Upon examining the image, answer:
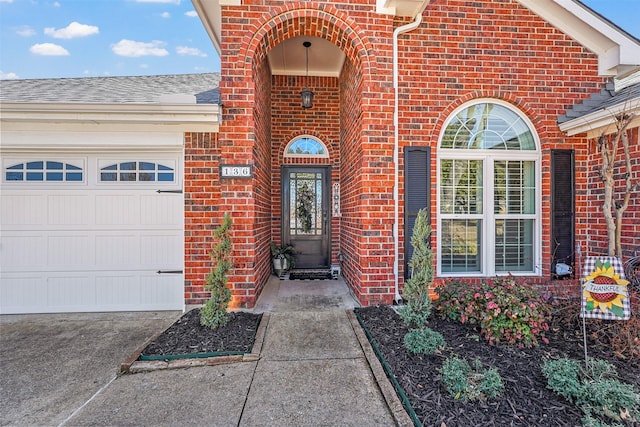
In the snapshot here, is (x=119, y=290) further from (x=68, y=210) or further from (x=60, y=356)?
(x=68, y=210)

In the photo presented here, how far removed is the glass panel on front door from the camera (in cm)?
626

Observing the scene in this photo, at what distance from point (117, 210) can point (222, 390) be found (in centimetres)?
328

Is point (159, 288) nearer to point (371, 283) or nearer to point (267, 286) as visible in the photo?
point (267, 286)

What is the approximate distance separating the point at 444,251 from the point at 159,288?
14.4 feet

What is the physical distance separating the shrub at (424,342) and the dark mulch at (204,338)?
5.34 feet

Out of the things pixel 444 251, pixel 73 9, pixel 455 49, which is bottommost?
pixel 444 251

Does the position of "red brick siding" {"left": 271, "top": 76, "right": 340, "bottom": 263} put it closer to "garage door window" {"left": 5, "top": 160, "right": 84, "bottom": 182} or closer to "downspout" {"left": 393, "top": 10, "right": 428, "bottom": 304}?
"downspout" {"left": 393, "top": 10, "right": 428, "bottom": 304}

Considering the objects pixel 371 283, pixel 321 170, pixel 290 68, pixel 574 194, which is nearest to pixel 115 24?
pixel 290 68

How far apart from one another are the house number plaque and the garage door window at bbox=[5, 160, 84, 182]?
2281 millimetres

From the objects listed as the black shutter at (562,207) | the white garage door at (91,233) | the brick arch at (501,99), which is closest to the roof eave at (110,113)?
the white garage door at (91,233)

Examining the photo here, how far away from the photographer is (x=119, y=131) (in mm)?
4047

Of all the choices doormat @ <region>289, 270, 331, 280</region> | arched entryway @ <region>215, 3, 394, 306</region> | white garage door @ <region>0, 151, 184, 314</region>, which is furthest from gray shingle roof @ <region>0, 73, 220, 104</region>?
doormat @ <region>289, 270, 331, 280</region>

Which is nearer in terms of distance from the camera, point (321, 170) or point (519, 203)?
point (519, 203)

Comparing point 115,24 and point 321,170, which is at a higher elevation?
point 115,24
